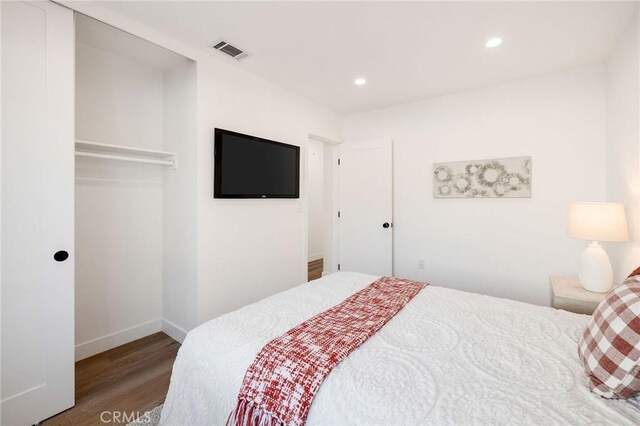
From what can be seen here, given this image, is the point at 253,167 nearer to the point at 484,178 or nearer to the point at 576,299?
the point at 484,178

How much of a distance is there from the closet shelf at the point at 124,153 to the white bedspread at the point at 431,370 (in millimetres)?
1651

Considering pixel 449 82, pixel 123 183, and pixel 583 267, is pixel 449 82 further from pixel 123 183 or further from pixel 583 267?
pixel 123 183

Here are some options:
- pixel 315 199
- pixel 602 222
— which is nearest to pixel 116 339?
pixel 602 222

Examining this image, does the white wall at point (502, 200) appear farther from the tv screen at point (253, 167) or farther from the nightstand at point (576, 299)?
the tv screen at point (253, 167)

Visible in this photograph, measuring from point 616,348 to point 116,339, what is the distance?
129 inches

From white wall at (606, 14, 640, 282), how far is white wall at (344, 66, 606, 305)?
216mm

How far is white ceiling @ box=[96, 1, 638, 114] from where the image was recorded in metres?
1.89

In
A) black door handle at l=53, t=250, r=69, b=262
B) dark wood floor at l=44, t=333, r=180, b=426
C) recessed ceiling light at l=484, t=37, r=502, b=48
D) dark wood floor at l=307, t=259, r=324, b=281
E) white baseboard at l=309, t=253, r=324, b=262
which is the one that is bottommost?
dark wood floor at l=44, t=333, r=180, b=426

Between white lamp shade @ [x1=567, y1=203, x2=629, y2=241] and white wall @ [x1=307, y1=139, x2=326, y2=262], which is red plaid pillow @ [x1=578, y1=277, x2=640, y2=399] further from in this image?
white wall @ [x1=307, y1=139, x2=326, y2=262]

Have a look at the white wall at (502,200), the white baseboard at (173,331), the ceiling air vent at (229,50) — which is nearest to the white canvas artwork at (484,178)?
the white wall at (502,200)

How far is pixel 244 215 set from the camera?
2.87 metres

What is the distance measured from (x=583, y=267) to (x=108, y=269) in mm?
3838

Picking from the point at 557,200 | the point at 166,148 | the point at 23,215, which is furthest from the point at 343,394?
the point at 557,200

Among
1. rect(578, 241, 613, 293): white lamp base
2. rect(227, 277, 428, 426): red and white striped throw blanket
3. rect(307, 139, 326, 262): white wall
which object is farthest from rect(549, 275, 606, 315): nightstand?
rect(307, 139, 326, 262): white wall
